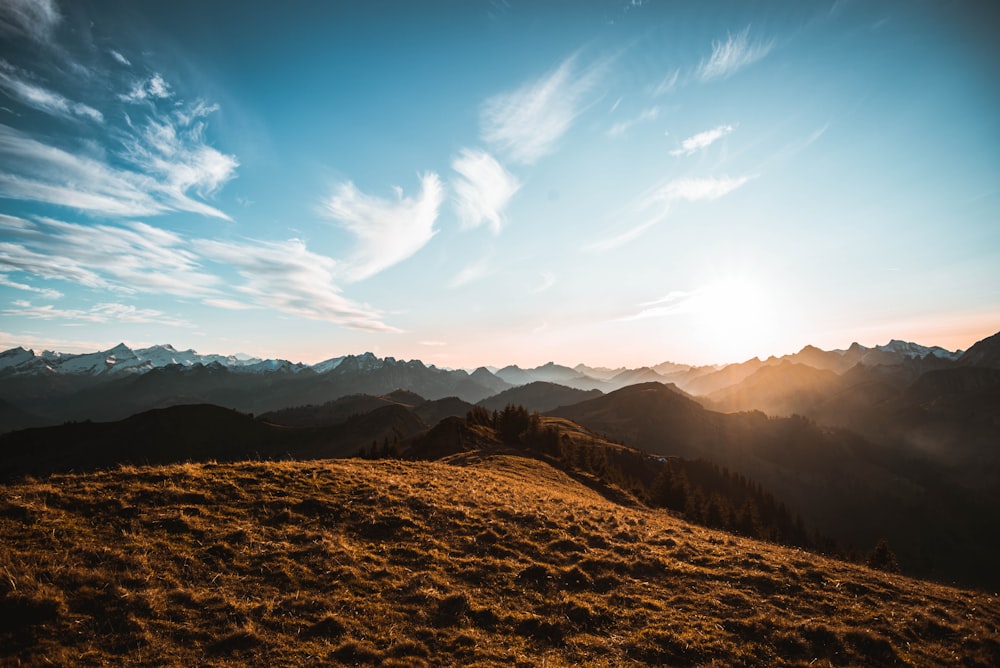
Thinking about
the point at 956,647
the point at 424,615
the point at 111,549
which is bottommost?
the point at 956,647

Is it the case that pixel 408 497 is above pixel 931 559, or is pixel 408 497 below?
above

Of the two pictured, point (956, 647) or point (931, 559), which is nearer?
point (956, 647)

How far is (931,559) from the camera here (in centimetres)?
17812

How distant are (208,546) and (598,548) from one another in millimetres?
15947

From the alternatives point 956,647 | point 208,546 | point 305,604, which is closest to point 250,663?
point 305,604

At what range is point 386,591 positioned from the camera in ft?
44.6

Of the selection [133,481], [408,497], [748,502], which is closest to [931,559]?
[748,502]

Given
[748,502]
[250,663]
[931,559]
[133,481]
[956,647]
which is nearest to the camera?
[250,663]

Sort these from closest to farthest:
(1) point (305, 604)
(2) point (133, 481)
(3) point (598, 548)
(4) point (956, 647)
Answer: (1) point (305, 604) → (4) point (956, 647) → (2) point (133, 481) → (3) point (598, 548)

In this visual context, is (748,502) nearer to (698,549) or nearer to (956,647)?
(698,549)

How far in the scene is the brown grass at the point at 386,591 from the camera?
33.3 feet

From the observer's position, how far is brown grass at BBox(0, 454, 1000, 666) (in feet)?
33.3

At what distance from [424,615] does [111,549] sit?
9.55 metres

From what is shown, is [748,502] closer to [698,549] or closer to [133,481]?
[698,549]
